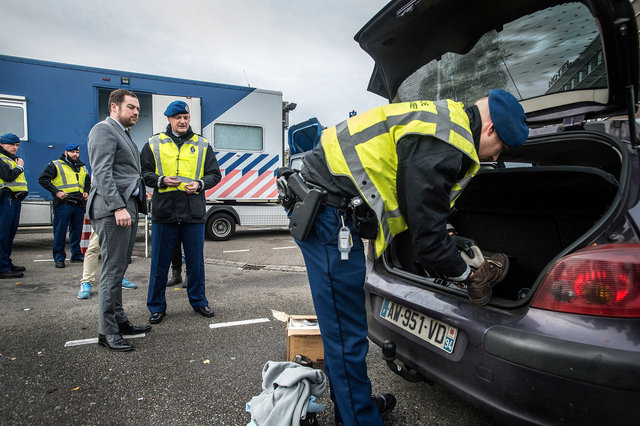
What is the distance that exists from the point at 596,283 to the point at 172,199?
3.01 m

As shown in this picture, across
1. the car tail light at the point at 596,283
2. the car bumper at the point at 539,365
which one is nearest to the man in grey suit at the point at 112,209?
the car bumper at the point at 539,365

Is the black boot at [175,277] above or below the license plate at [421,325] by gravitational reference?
below

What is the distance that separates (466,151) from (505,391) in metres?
0.88

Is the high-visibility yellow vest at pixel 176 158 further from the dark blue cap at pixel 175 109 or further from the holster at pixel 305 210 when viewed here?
the holster at pixel 305 210

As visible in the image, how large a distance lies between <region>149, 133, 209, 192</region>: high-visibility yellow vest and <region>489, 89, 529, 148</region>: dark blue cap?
2.64 meters

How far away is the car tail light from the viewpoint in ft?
4.08

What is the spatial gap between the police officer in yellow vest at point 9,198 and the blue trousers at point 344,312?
16.5ft

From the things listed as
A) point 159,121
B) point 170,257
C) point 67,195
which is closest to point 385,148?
point 170,257

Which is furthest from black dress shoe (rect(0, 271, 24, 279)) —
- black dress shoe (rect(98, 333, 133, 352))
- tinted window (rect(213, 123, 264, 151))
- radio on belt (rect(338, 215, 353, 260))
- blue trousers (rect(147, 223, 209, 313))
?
radio on belt (rect(338, 215, 353, 260))

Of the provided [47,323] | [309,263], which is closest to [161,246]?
[47,323]

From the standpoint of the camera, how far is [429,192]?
4.46 ft

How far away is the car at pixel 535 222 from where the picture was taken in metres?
1.24

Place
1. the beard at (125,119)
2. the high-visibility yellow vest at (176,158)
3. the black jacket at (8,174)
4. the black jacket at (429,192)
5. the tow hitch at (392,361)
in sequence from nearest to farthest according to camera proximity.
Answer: the black jacket at (429,192), the tow hitch at (392,361), the beard at (125,119), the high-visibility yellow vest at (176,158), the black jacket at (8,174)

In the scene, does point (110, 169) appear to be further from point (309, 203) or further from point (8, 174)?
point (8, 174)
